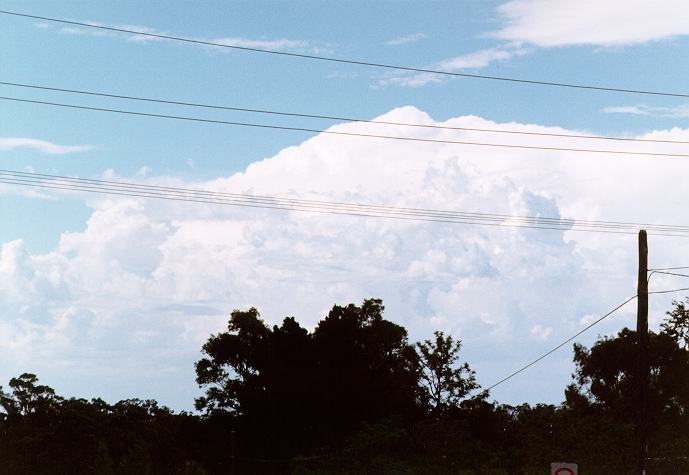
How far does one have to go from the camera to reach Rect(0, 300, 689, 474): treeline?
6419 cm

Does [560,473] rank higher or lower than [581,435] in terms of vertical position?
lower

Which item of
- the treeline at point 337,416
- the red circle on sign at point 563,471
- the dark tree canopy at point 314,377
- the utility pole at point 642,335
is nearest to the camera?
the red circle on sign at point 563,471

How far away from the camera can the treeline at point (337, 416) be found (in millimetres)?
64188

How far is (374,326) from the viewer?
90125 mm

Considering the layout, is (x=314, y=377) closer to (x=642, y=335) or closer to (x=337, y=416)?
(x=337, y=416)

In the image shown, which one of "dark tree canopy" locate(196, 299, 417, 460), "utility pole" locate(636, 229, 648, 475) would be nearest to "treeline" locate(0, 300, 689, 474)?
"dark tree canopy" locate(196, 299, 417, 460)

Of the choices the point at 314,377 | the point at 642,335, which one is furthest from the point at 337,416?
the point at 642,335

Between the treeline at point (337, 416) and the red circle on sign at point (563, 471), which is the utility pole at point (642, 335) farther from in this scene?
the treeline at point (337, 416)

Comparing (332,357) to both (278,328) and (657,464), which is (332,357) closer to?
(278,328)

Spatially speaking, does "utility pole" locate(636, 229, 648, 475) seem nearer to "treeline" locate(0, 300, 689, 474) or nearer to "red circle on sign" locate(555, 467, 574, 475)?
"red circle on sign" locate(555, 467, 574, 475)

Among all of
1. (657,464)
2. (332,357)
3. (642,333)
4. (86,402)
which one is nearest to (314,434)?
(332,357)

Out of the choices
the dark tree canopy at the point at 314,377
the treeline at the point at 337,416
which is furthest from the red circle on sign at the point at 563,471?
the dark tree canopy at the point at 314,377

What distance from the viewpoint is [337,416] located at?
78125 millimetres

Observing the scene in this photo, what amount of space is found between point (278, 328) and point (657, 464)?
34.5 m
